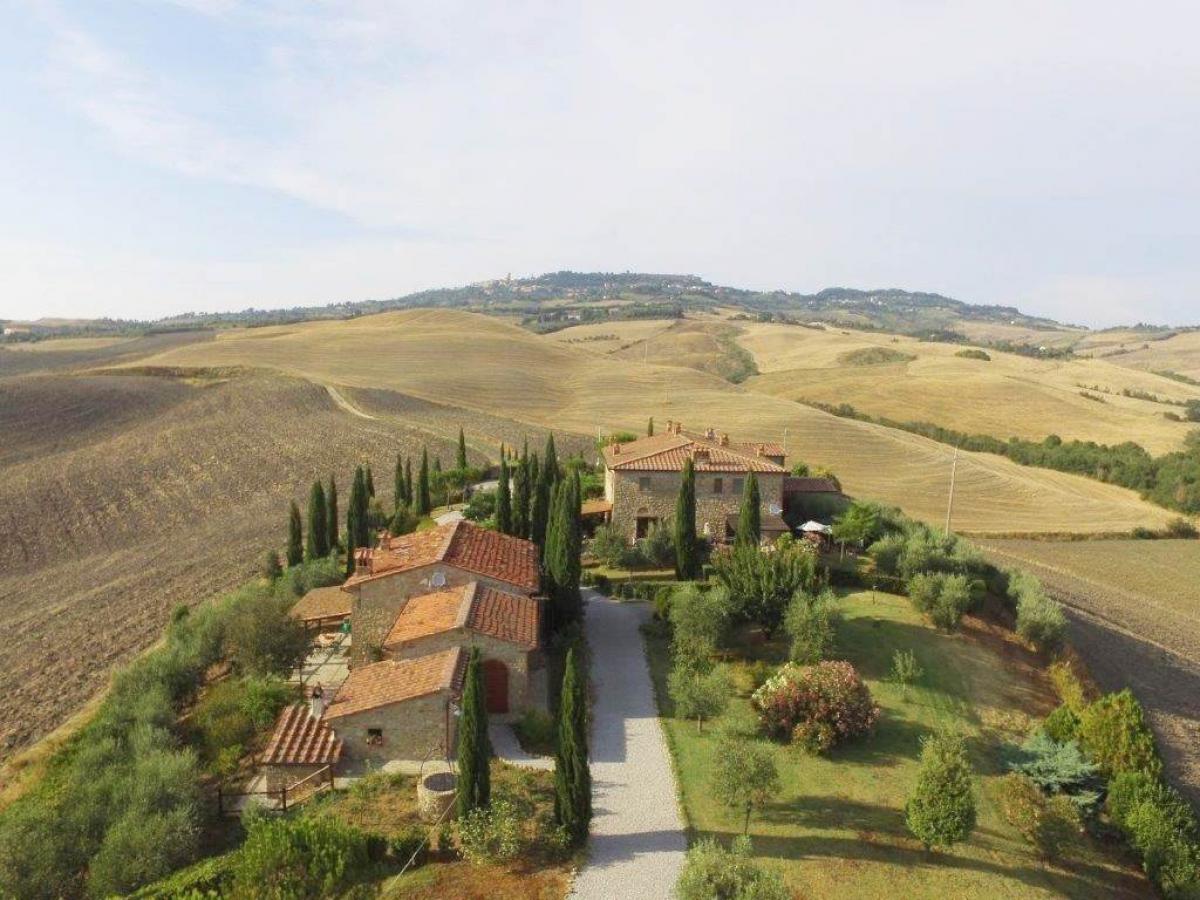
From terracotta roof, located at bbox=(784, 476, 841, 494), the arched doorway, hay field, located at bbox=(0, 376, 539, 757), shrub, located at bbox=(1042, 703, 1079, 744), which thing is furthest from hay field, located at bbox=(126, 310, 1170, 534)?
the arched doorway

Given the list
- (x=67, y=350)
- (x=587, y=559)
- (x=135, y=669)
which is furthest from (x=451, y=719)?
(x=67, y=350)

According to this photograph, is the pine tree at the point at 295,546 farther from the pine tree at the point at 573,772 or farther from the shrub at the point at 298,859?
the pine tree at the point at 573,772

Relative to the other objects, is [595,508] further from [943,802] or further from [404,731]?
[943,802]

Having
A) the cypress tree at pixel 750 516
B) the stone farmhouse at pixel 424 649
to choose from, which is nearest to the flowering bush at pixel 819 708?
the stone farmhouse at pixel 424 649

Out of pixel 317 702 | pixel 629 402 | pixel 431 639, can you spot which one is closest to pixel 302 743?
pixel 317 702

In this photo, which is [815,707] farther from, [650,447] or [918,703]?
[650,447]

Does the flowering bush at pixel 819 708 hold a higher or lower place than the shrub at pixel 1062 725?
higher
